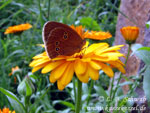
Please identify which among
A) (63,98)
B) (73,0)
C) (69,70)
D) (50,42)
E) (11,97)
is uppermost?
(73,0)

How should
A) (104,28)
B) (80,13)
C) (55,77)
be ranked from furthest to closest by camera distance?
(80,13) < (104,28) < (55,77)

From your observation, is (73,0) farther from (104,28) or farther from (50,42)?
(50,42)

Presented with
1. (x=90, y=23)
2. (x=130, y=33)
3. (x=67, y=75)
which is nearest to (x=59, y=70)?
(x=67, y=75)

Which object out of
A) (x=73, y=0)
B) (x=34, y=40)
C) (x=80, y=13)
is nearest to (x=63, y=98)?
(x=34, y=40)

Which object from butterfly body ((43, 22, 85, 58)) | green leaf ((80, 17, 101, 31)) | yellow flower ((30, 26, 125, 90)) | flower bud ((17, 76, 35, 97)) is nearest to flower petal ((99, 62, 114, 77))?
yellow flower ((30, 26, 125, 90))

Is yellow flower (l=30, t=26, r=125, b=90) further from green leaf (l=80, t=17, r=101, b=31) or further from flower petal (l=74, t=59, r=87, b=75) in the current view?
green leaf (l=80, t=17, r=101, b=31)

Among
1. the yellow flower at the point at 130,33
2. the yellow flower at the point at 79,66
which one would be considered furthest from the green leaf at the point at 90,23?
the yellow flower at the point at 79,66
